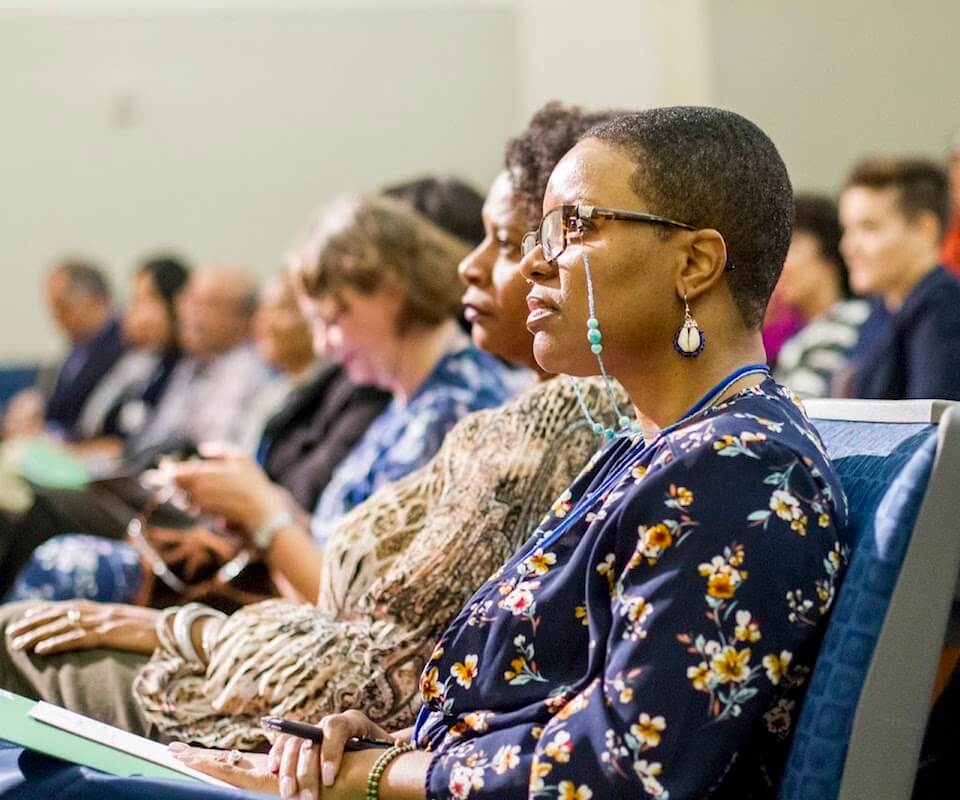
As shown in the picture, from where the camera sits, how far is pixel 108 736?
4.57 feet

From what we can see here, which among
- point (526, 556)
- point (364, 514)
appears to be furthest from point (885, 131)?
point (526, 556)

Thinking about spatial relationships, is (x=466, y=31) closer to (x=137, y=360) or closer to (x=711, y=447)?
(x=137, y=360)

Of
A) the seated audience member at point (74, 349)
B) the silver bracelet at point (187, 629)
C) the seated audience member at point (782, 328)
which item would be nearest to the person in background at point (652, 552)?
the silver bracelet at point (187, 629)

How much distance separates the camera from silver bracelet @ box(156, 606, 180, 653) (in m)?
1.88

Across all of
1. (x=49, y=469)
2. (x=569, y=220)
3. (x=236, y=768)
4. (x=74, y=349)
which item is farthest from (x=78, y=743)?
(x=74, y=349)

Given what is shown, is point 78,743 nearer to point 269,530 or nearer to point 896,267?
point 269,530

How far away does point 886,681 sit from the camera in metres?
1.21

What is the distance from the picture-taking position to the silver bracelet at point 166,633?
6.16ft

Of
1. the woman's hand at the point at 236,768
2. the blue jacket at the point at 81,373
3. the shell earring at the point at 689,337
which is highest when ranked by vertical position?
the shell earring at the point at 689,337

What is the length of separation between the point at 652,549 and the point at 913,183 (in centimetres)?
274

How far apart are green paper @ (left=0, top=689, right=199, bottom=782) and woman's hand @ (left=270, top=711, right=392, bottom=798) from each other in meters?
0.11

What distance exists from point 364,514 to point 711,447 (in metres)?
0.78

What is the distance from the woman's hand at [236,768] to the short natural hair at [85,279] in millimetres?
5813

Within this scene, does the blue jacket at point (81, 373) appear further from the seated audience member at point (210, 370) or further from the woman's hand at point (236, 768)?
the woman's hand at point (236, 768)
